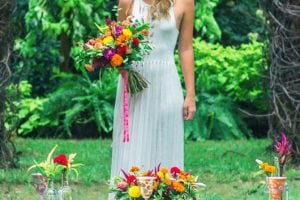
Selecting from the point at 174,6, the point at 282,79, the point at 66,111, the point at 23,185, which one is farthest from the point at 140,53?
the point at 66,111

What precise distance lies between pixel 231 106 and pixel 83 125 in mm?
2461

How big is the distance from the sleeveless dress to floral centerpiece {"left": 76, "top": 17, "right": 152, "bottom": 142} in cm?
30

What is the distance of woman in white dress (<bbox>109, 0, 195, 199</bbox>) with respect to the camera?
24.0ft

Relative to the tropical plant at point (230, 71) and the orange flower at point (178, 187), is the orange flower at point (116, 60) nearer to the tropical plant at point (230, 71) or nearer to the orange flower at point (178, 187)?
the orange flower at point (178, 187)

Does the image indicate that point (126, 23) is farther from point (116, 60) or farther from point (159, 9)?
point (159, 9)

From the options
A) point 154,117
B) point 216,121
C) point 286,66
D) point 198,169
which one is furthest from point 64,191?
point 216,121

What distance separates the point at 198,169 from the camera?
1174 cm

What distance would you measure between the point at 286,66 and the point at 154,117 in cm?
458

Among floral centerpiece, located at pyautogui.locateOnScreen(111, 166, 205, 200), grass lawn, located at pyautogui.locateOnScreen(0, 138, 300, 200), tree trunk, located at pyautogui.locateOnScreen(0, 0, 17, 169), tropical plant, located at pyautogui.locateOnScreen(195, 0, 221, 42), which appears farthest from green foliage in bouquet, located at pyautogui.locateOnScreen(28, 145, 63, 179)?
tropical plant, located at pyautogui.locateOnScreen(195, 0, 221, 42)

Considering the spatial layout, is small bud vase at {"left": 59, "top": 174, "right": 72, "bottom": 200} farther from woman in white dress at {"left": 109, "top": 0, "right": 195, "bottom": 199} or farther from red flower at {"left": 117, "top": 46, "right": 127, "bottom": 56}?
woman in white dress at {"left": 109, "top": 0, "right": 195, "bottom": 199}

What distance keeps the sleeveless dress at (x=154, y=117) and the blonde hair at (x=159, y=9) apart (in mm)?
135

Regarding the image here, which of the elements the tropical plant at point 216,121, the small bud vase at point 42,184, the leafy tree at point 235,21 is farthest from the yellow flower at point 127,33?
the leafy tree at point 235,21

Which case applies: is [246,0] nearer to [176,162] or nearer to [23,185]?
[23,185]

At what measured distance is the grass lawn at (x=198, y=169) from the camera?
9977 millimetres
